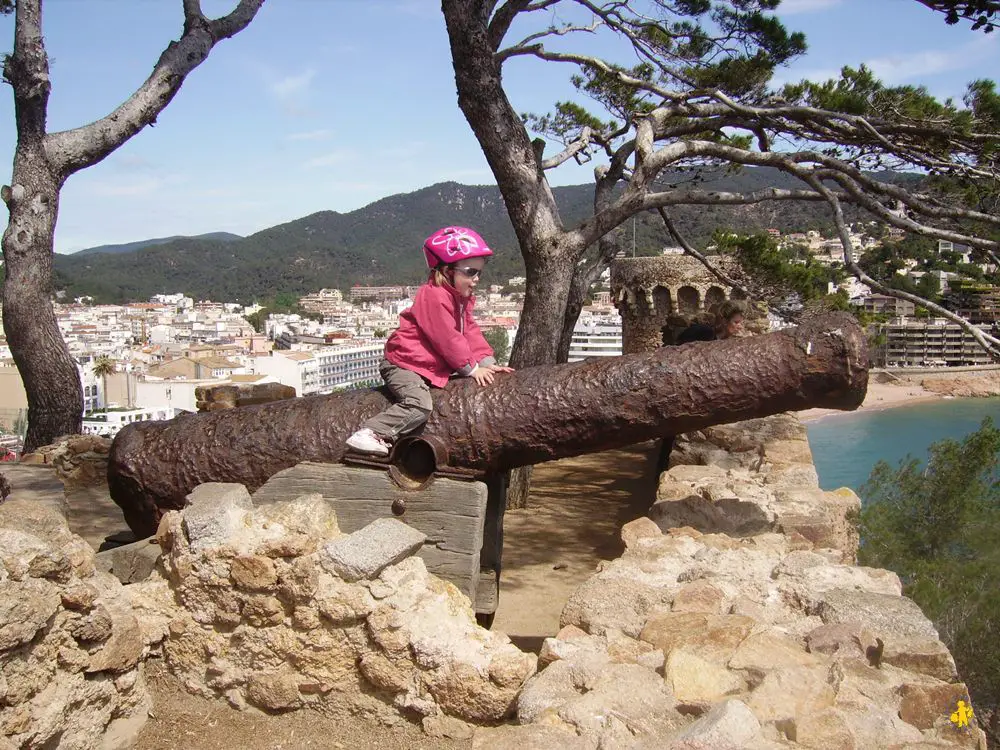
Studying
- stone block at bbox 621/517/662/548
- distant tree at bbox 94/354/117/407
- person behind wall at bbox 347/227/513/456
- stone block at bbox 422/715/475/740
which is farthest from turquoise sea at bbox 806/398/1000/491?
stone block at bbox 422/715/475/740

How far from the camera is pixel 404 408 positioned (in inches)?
136

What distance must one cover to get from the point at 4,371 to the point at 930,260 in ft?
112

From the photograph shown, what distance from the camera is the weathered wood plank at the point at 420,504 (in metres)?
3.22

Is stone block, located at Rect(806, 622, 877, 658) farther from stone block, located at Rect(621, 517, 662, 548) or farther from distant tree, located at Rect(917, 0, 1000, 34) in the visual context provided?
distant tree, located at Rect(917, 0, 1000, 34)

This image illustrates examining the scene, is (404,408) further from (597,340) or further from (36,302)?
(597,340)

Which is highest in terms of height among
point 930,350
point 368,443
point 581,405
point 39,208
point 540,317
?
point 39,208

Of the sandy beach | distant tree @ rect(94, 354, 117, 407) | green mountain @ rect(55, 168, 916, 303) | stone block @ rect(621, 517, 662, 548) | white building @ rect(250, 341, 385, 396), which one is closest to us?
stone block @ rect(621, 517, 662, 548)

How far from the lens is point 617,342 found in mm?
45094

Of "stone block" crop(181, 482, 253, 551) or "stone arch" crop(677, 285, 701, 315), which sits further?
"stone arch" crop(677, 285, 701, 315)

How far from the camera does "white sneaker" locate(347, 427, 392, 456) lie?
335cm

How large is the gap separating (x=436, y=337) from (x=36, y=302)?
20.4 ft

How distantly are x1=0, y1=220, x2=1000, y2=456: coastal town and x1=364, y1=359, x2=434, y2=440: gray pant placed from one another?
0.21 meters

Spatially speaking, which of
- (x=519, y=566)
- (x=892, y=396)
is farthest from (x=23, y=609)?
(x=892, y=396)

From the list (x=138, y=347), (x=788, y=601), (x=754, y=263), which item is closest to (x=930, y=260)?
(x=754, y=263)
